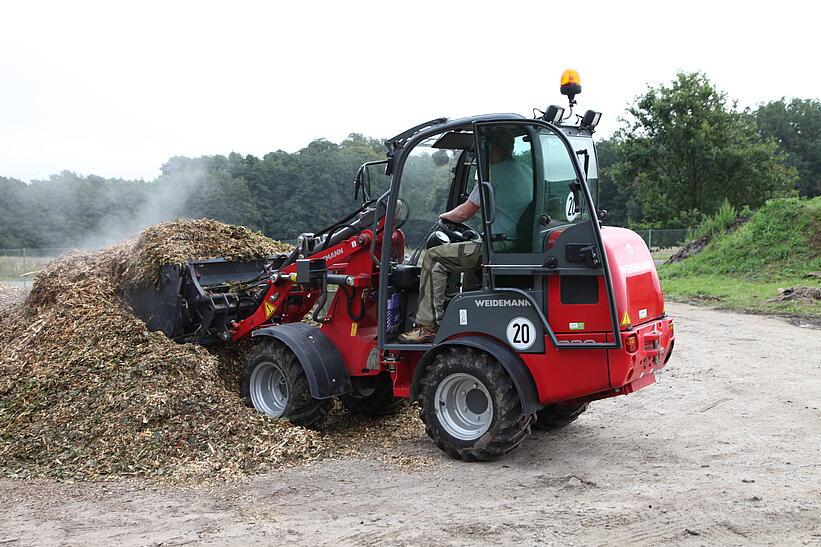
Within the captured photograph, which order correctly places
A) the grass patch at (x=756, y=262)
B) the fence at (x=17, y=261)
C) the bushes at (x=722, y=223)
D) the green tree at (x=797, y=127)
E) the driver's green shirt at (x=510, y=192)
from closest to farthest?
the driver's green shirt at (x=510, y=192) < the grass patch at (x=756, y=262) < the fence at (x=17, y=261) < the bushes at (x=722, y=223) < the green tree at (x=797, y=127)

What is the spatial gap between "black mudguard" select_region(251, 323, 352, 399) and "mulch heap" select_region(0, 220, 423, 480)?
1.37ft

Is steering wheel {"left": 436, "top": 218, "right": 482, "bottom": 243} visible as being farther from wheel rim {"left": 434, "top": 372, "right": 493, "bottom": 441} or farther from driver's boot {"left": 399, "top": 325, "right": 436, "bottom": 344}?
wheel rim {"left": 434, "top": 372, "right": 493, "bottom": 441}

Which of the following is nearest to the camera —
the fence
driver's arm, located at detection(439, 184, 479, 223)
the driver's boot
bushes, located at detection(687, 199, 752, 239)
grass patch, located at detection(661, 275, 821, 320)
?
driver's arm, located at detection(439, 184, 479, 223)

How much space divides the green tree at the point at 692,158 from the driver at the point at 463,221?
35083 mm

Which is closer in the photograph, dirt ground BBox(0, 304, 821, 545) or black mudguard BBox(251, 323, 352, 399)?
dirt ground BBox(0, 304, 821, 545)

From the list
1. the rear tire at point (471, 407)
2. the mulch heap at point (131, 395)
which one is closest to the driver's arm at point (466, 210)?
the rear tire at point (471, 407)

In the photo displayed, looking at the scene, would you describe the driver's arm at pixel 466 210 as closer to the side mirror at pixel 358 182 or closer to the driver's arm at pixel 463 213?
the driver's arm at pixel 463 213

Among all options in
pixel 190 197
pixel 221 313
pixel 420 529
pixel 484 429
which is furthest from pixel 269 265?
pixel 190 197

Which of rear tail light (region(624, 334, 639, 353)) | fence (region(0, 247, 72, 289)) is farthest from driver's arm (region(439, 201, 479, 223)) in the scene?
fence (region(0, 247, 72, 289))

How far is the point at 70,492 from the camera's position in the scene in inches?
229

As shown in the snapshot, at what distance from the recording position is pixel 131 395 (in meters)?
6.90

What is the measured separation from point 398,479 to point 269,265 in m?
3.33

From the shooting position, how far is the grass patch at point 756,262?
17812mm

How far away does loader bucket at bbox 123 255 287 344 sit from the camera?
8094mm
